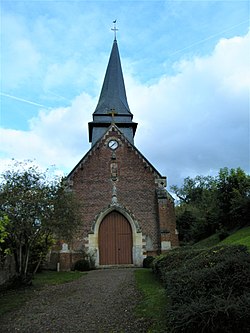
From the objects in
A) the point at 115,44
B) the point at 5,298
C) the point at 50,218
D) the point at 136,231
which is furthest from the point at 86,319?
the point at 115,44

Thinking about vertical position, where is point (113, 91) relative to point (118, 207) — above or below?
above

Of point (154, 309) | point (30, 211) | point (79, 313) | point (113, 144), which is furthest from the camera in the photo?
point (113, 144)

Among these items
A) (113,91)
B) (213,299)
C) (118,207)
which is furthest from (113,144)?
(213,299)

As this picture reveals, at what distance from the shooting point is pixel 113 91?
3178cm

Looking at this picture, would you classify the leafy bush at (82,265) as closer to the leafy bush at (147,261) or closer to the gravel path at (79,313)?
the leafy bush at (147,261)

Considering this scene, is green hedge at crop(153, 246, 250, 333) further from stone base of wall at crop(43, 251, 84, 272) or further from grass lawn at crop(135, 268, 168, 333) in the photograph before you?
stone base of wall at crop(43, 251, 84, 272)

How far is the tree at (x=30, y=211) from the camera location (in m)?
11.6

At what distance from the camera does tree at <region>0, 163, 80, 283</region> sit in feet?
38.0

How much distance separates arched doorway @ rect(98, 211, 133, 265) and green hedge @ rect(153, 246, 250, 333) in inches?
606

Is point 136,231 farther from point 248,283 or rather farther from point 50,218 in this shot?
point 248,283

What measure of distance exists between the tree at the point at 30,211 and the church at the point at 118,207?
8.31 metres

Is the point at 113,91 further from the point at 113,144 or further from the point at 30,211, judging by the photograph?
the point at 30,211

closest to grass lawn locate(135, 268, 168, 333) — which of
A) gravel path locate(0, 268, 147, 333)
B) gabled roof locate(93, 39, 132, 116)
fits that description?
gravel path locate(0, 268, 147, 333)

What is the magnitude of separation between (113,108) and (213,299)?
25.4 metres
